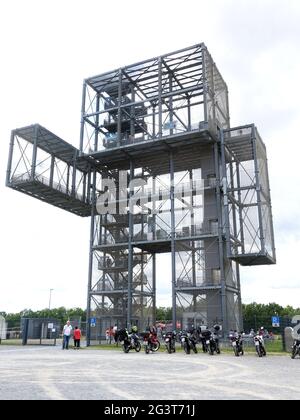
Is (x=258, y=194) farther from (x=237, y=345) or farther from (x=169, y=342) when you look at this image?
(x=169, y=342)

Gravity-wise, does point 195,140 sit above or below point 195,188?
above

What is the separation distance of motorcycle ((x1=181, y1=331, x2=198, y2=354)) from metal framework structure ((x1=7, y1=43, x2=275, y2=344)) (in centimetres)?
981

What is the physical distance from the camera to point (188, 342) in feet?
77.2

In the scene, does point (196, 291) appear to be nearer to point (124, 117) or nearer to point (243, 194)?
point (243, 194)

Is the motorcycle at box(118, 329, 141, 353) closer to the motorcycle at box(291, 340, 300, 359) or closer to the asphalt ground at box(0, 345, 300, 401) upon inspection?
the motorcycle at box(291, 340, 300, 359)

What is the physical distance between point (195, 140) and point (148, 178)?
718 centimetres

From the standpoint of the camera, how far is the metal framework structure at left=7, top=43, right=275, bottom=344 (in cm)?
3619

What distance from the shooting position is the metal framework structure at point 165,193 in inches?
1425

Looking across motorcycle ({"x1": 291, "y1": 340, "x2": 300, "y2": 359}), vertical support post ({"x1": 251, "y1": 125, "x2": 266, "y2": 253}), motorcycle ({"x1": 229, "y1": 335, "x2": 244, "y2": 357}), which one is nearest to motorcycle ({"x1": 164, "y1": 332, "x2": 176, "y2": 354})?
motorcycle ({"x1": 229, "y1": 335, "x2": 244, "y2": 357})

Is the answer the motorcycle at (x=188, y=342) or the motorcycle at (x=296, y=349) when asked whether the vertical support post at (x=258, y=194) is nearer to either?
the motorcycle at (x=188, y=342)

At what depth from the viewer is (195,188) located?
126 ft

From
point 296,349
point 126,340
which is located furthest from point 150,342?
point 296,349
